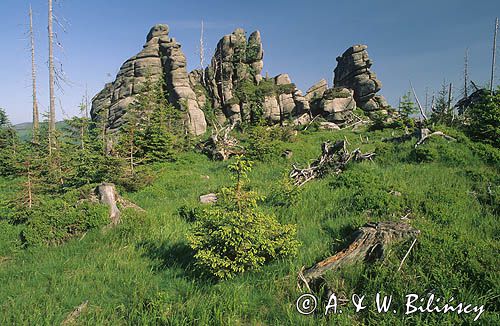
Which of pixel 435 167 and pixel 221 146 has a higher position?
pixel 221 146

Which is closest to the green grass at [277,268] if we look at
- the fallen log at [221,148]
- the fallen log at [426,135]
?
the fallen log at [426,135]

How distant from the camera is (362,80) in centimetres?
4381

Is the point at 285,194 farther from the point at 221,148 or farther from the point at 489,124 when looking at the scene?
the point at 221,148

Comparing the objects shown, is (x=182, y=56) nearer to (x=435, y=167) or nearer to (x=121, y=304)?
(x=435, y=167)

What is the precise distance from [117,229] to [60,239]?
4.89 ft

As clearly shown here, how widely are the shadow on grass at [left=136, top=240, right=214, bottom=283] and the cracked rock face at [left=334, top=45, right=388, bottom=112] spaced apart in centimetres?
4181

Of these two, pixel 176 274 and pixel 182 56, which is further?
pixel 182 56

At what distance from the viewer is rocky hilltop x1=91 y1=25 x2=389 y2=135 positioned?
3878cm

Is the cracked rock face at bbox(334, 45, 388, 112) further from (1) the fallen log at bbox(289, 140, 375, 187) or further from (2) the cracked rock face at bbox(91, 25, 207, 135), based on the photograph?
(1) the fallen log at bbox(289, 140, 375, 187)

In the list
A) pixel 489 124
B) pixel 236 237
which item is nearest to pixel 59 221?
pixel 236 237

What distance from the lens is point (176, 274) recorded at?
5465 millimetres

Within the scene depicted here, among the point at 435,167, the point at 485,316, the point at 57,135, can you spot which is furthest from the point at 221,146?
the point at 485,316

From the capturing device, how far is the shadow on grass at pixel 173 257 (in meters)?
5.53

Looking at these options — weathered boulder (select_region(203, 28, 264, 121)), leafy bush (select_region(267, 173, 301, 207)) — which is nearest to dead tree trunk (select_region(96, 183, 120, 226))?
leafy bush (select_region(267, 173, 301, 207))
